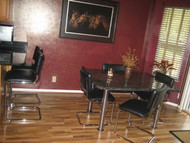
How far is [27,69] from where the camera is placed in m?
3.62

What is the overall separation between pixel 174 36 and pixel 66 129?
2.98 meters

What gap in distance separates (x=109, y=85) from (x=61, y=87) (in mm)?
1958

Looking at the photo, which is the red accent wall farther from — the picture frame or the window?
the window

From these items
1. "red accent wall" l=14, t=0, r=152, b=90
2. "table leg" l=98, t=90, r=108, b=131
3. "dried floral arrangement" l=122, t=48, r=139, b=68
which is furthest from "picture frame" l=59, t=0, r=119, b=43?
"table leg" l=98, t=90, r=108, b=131

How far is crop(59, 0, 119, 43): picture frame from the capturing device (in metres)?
4.21

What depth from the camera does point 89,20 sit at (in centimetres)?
439

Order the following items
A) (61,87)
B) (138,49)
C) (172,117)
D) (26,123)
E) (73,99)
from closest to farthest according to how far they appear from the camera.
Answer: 1. (26,123)
2. (172,117)
3. (73,99)
4. (61,87)
5. (138,49)

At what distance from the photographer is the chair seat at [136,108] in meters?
2.74

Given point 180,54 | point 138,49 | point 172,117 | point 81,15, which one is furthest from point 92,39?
point 172,117

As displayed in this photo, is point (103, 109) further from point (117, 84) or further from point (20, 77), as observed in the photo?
point (20, 77)

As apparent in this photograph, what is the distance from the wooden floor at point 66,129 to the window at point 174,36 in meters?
1.21

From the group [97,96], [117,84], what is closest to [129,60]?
[117,84]

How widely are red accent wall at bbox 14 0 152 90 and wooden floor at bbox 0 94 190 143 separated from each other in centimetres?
69

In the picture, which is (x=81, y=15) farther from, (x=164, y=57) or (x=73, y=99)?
(x=164, y=57)
